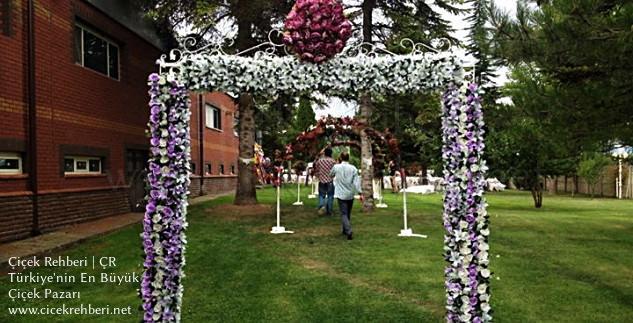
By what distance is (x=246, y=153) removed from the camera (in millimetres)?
14875

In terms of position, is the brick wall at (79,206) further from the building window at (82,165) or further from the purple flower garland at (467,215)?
the purple flower garland at (467,215)

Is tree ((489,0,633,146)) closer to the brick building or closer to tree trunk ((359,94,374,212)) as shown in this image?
tree trunk ((359,94,374,212))

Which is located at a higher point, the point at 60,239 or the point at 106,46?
the point at 106,46

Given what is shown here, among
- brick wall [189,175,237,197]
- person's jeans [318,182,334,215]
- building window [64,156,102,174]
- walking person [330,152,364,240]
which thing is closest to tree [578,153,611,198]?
person's jeans [318,182,334,215]

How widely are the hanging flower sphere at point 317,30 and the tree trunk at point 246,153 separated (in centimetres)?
1011

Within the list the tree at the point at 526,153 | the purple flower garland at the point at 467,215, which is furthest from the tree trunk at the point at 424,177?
the purple flower garland at the point at 467,215

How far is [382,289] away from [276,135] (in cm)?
3191

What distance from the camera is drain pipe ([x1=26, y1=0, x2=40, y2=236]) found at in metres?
9.90

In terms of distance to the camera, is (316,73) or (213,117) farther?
(213,117)

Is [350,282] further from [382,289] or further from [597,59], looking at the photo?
[597,59]

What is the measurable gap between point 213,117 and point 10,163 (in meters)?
17.0

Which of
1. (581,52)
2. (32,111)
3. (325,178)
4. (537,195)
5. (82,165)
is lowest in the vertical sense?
(537,195)

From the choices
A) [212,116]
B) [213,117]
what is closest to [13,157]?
[212,116]

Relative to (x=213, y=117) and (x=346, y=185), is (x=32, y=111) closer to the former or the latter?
(x=346, y=185)
